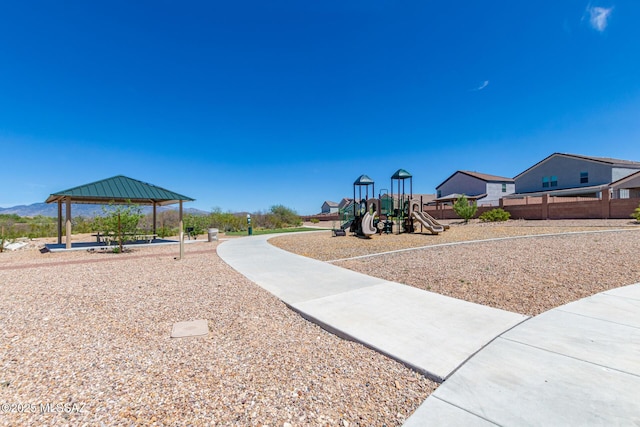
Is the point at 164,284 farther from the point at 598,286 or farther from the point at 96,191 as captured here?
the point at 96,191

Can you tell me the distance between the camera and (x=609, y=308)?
4391mm

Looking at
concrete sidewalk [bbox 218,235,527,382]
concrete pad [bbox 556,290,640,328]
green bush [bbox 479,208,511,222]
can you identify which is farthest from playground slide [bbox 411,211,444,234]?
concrete pad [bbox 556,290,640,328]

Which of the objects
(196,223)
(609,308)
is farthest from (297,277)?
(196,223)

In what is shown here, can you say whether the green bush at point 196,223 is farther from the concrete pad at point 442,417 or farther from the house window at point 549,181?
the house window at point 549,181

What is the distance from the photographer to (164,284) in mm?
6664

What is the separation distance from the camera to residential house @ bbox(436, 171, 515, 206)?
122ft

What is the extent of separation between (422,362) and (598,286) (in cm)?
476

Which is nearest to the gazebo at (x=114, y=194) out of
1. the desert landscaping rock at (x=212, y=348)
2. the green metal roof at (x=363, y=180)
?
the desert landscaping rock at (x=212, y=348)

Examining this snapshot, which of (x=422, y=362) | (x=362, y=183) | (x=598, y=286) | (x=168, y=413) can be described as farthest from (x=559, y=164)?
(x=168, y=413)

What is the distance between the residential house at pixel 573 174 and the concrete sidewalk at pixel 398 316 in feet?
99.3

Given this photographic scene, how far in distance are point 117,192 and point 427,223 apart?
1577 centimetres

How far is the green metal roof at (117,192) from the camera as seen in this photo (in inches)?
566

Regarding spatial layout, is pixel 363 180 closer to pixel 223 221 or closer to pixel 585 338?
pixel 585 338

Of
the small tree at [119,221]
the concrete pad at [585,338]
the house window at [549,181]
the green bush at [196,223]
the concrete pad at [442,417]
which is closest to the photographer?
the concrete pad at [442,417]
